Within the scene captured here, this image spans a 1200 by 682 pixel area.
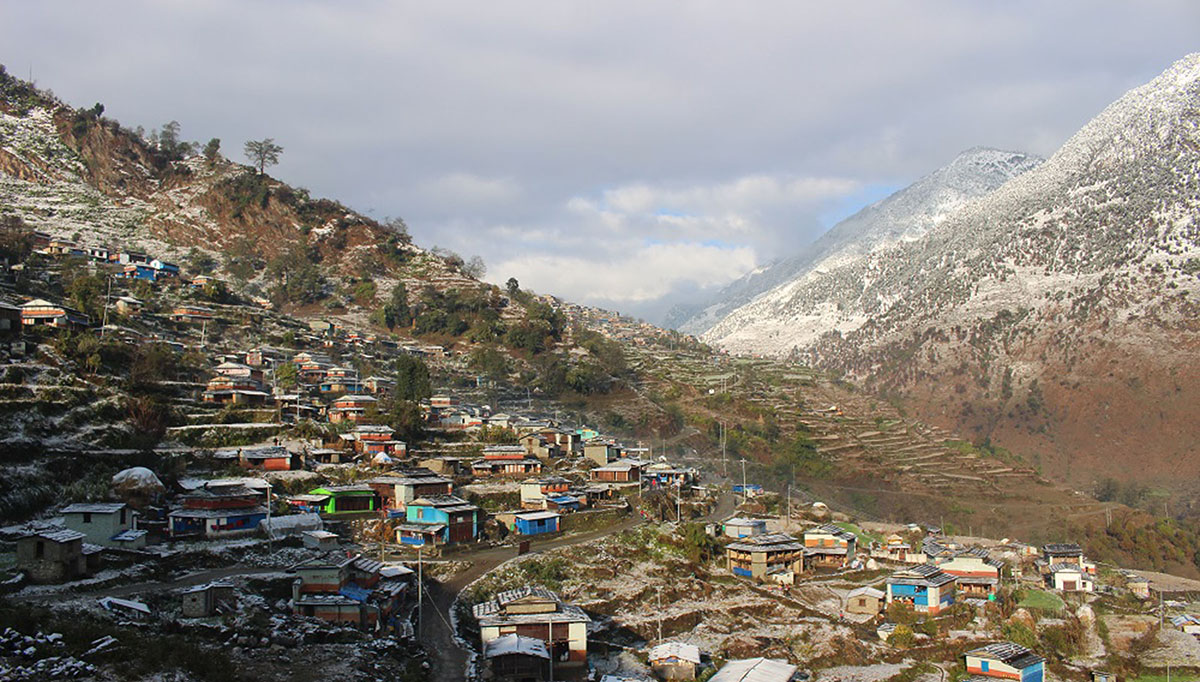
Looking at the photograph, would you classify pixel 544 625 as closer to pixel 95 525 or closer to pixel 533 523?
pixel 533 523

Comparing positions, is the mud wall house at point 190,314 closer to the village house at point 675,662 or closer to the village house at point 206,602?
the village house at point 206,602

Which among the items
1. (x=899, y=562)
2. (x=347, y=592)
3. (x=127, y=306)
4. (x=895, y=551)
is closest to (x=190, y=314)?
(x=127, y=306)

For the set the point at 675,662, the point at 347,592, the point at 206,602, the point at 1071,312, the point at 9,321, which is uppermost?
the point at 1071,312

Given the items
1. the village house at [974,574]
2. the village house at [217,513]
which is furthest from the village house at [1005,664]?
the village house at [217,513]

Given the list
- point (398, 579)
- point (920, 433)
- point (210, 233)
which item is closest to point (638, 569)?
point (398, 579)

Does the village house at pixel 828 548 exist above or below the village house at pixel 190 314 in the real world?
below

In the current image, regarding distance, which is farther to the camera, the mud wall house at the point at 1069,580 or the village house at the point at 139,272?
the village house at the point at 139,272
